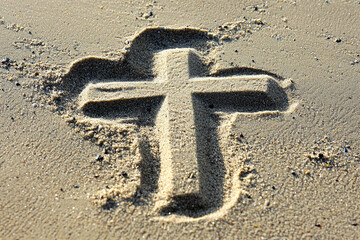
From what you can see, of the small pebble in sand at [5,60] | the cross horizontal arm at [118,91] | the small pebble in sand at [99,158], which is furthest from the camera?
the small pebble in sand at [5,60]

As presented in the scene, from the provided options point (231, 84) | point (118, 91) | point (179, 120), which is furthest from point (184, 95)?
point (118, 91)

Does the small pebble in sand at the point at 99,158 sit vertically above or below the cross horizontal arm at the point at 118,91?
below

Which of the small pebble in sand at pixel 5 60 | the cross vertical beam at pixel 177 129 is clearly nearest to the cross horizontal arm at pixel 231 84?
the cross vertical beam at pixel 177 129

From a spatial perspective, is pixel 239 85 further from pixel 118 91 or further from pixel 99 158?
pixel 99 158

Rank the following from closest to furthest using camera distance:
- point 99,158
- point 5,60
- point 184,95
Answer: point 99,158 → point 184,95 → point 5,60

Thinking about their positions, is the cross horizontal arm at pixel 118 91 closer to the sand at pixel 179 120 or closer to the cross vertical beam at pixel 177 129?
the sand at pixel 179 120

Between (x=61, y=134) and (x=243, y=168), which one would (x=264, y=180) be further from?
(x=61, y=134)

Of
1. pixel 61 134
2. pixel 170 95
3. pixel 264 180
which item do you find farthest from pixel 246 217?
pixel 61 134

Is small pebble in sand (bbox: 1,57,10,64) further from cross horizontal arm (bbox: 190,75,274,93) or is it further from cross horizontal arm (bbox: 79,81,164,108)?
cross horizontal arm (bbox: 190,75,274,93)
